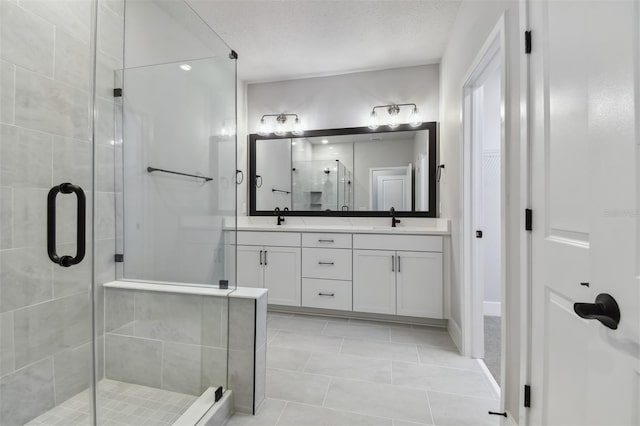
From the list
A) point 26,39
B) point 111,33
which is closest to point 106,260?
point 26,39

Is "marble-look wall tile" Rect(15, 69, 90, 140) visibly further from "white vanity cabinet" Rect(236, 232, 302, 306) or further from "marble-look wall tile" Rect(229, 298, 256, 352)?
"white vanity cabinet" Rect(236, 232, 302, 306)

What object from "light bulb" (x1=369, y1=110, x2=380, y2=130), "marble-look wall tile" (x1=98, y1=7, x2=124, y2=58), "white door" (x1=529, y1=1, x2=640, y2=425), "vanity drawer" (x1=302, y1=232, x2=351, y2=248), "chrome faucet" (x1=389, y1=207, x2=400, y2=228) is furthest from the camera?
"light bulb" (x1=369, y1=110, x2=380, y2=130)

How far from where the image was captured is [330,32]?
98.8 inches

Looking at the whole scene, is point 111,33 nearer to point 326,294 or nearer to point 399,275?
point 326,294

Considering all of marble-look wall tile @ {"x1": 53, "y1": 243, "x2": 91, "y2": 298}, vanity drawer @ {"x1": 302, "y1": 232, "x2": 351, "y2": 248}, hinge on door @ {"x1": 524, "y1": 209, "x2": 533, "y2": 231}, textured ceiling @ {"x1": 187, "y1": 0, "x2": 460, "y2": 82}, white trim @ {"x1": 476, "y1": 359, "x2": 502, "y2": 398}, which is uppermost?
textured ceiling @ {"x1": 187, "y1": 0, "x2": 460, "y2": 82}

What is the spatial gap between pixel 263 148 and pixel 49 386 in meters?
2.77

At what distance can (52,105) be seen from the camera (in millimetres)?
1438

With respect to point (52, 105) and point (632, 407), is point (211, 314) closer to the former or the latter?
point (52, 105)

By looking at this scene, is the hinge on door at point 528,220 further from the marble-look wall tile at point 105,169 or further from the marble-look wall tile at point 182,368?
the marble-look wall tile at point 105,169

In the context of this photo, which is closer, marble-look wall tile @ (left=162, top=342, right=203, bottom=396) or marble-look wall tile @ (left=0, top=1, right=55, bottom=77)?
marble-look wall tile @ (left=0, top=1, right=55, bottom=77)

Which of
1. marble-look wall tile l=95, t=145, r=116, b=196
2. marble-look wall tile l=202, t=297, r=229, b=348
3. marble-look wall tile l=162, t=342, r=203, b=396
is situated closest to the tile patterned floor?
marble-look wall tile l=162, t=342, r=203, b=396

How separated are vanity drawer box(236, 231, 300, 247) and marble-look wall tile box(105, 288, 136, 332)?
1432 mm

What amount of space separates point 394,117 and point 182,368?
9.52 ft

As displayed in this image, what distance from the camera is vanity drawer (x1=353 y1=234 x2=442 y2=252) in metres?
2.55
